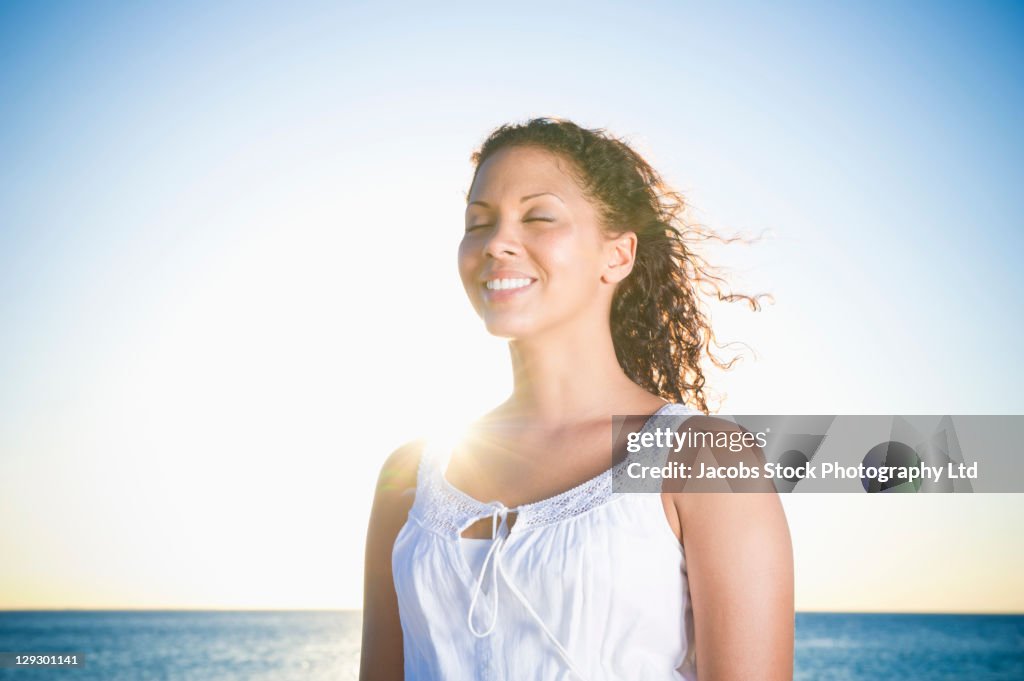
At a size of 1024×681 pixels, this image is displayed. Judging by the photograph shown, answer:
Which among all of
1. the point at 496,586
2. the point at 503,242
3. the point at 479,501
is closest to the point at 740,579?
the point at 496,586

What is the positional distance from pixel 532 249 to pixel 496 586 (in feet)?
2.72

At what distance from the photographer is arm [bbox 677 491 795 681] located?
1.94 m

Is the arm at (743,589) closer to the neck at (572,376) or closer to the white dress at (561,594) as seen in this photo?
the white dress at (561,594)

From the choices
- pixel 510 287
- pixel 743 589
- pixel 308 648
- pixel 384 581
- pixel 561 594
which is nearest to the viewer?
pixel 743 589

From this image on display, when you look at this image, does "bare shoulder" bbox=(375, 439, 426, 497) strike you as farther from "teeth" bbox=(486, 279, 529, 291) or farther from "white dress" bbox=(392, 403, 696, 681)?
"teeth" bbox=(486, 279, 529, 291)

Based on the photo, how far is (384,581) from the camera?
2609mm

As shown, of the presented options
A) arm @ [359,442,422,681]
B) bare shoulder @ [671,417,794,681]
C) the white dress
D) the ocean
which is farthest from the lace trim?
the ocean

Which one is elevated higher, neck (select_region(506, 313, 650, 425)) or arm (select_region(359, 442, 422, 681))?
neck (select_region(506, 313, 650, 425))

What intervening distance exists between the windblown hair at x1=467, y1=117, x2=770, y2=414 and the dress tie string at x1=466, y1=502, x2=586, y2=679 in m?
0.79

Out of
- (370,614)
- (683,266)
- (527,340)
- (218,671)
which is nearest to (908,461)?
(683,266)

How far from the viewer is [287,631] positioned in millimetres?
53938

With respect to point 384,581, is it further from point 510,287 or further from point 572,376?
point 510,287

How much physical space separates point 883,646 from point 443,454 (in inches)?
1920

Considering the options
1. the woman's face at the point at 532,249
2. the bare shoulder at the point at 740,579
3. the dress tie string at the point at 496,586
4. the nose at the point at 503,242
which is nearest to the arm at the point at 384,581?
the dress tie string at the point at 496,586
